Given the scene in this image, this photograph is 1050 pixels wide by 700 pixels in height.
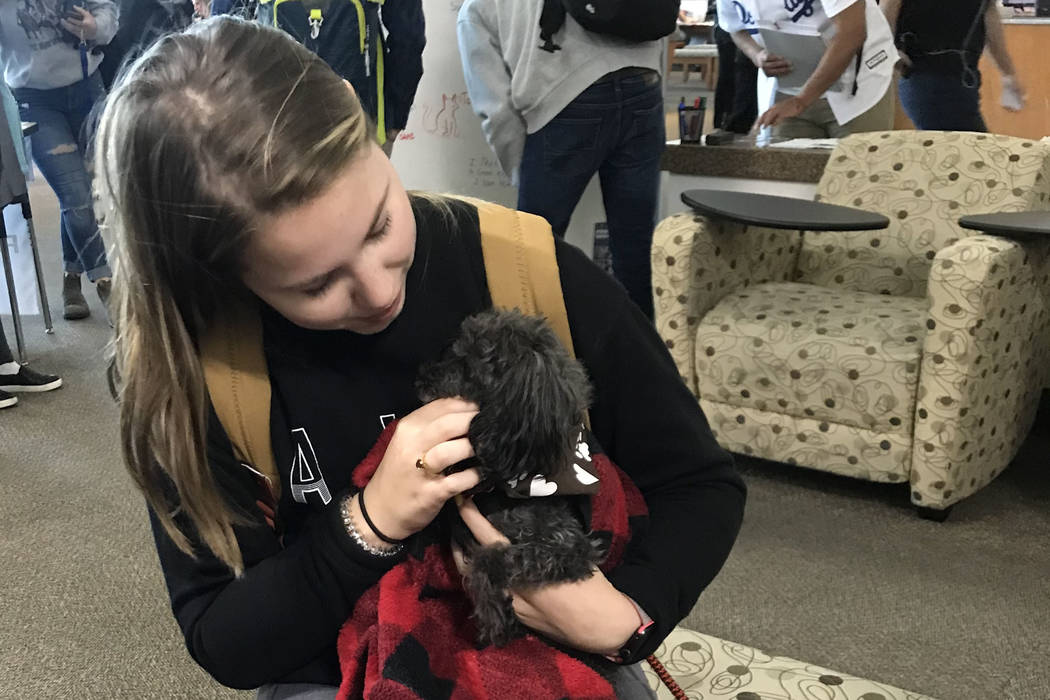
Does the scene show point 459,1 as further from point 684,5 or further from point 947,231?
point 947,231

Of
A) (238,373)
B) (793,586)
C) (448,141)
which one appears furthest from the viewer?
(448,141)

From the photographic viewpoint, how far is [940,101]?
2471 millimetres

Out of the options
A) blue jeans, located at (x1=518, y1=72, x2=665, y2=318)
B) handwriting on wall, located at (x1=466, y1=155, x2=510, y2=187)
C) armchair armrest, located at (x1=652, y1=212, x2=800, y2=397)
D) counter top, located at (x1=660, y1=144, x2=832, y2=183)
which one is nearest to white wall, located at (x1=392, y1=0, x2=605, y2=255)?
handwriting on wall, located at (x1=466, y1=155, x2=510, y2=187)

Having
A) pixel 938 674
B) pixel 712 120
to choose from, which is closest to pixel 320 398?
pixel 938 674

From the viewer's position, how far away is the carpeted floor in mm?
1561

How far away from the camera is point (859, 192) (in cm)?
239

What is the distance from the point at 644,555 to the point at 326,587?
10.5 inches

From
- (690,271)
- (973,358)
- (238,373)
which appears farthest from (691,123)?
(238,373)

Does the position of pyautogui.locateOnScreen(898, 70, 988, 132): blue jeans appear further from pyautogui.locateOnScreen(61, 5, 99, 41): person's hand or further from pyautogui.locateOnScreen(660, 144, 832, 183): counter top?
pyautogui.locateOnScreen(61, 5, 99, 41): person's hand

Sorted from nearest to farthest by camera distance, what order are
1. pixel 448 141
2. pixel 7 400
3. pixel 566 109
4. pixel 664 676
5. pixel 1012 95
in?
pixel 664 676 < pixel 566 109 < pixel 1012 95 < pixel 7 400 < pixel 448 141

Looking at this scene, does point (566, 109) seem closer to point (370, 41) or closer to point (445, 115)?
point (370, 41)

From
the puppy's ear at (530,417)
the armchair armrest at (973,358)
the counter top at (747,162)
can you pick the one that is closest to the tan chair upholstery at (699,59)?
the counter top at (747,162)

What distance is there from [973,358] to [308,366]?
1.52 meters

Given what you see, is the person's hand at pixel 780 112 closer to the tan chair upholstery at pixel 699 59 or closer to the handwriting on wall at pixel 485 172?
the tan chair upholstery at pixel 699 59
